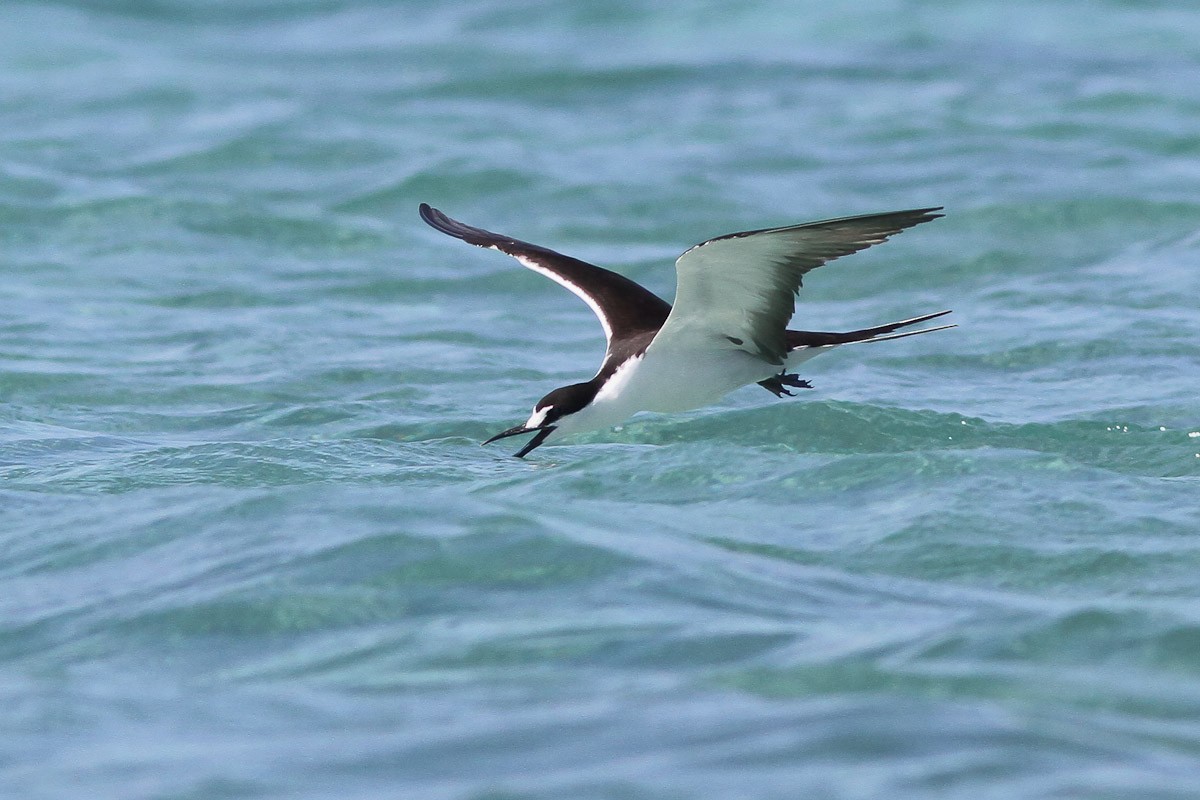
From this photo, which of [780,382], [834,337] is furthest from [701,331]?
[780,382]

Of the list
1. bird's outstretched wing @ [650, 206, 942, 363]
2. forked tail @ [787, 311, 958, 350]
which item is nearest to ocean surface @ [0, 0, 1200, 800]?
forked tail @ [787, 311, 958, 350]

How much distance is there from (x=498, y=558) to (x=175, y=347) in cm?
558

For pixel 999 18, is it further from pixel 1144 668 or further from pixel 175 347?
pixel 1144 668

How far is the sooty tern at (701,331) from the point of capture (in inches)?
279

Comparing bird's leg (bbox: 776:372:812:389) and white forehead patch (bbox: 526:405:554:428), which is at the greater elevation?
white forehead patch (bbox: 526:405:554:428)

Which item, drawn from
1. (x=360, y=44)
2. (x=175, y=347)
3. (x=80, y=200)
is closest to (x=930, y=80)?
(x=360, y=44)

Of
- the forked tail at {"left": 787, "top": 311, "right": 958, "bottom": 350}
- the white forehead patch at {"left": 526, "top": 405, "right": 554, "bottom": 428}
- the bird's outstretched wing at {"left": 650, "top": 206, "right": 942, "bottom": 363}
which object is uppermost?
the bird's outstretched wing at {"left": 650, "top": 206, "right": 942, "bottom": 363}

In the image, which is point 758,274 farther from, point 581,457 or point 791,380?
point 581,457

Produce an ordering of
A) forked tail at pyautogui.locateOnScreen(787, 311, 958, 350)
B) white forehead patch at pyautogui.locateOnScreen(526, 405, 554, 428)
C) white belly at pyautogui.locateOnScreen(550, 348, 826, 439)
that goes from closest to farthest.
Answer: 1. forked tail at pyautogui.locateOnScreen(787, 311, 958, 350)
2. white forehead patch at pyautogui.locateOnScreen(526, 405, 554, 428)
3. white belly at pyautogui.locateOnScreen(550, 348, 826, 439)

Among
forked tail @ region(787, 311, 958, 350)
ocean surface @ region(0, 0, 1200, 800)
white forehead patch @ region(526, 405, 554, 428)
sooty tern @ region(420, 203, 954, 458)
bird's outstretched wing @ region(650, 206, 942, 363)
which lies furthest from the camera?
white forehead patch @ region(526, 405, 554, 428)

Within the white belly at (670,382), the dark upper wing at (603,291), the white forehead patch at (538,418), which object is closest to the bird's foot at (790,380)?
the white belly at (670,382)

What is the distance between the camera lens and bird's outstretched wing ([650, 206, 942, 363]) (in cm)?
667

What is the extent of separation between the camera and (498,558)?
6.65 metres

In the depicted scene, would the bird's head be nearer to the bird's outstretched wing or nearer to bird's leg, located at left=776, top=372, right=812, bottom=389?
the bird's outstretched wing
